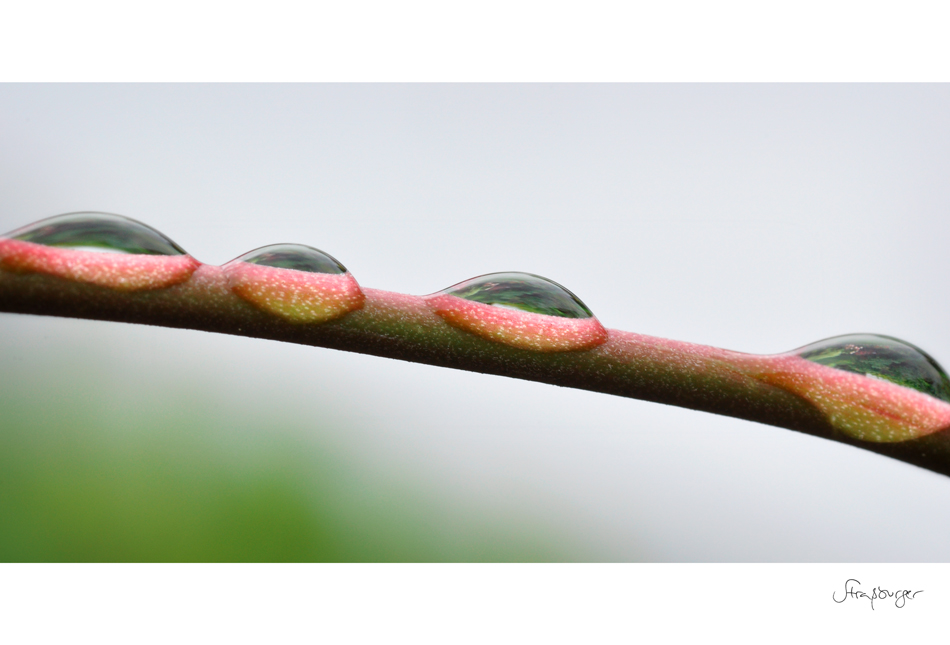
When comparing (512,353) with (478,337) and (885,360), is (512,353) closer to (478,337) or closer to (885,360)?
(478,337)

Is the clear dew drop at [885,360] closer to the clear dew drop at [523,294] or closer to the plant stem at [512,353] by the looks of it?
the plant stem at [512,353]

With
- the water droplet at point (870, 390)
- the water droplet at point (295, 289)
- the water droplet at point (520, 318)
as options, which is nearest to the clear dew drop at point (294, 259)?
the water droplet at point (295, 289)

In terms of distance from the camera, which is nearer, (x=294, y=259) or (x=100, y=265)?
(x=100, y=265)

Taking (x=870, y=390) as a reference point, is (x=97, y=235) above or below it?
above

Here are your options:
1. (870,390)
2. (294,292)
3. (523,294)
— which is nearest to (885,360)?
(870,390)

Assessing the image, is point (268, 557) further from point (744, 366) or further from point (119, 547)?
point (744, 366)
